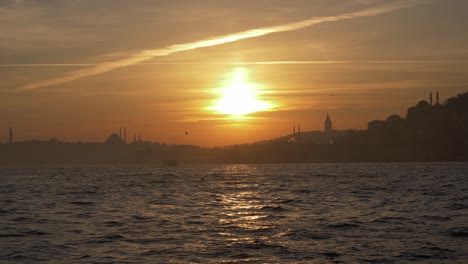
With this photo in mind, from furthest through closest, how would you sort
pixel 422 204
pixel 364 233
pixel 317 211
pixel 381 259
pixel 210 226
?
pixel 422 204 < pixel 317 211 < pixel 210 226 < pixel 364 233 < pixel 381 259

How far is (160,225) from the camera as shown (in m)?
45.0

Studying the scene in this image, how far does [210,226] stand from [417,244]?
15557mm

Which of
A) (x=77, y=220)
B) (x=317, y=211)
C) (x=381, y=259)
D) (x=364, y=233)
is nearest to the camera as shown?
(x=381, y=259)

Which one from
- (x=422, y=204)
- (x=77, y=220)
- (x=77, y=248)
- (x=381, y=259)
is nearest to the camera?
(x=381, y=259)

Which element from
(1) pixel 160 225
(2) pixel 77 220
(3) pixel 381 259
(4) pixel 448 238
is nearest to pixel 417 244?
(4) pixel 448 238

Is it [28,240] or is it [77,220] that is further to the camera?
[77,220]

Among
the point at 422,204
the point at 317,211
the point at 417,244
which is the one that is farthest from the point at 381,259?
the point at 422,204

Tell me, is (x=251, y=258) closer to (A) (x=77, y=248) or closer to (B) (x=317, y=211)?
(A) (x=77, y=248)

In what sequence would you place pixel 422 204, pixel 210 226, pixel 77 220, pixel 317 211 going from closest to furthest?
1. pixel 210 226
2. pixel 77 220
3. pixel 317 211
4. pixel 422 204

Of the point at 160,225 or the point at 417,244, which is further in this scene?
the point at 160,225

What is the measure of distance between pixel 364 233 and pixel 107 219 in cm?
2175

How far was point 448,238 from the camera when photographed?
3706 cm

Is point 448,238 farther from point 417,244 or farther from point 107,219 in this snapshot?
point 107,219

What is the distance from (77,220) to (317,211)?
21.4 m
